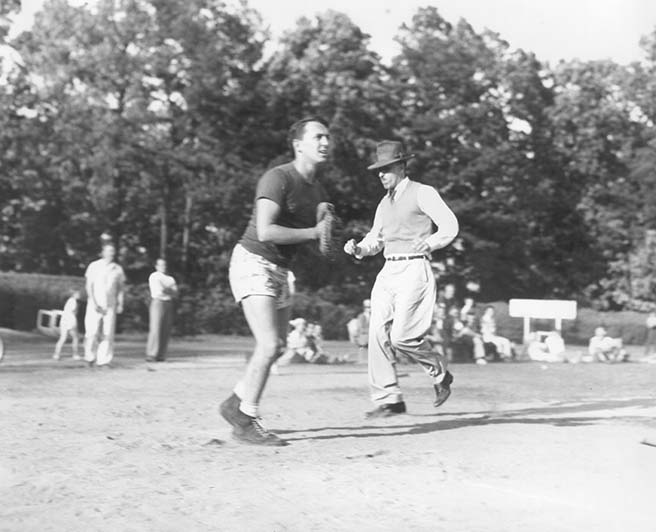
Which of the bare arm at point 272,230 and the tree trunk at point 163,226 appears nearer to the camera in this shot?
the bare arm at point 272,230

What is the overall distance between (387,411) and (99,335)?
9176 millimetres

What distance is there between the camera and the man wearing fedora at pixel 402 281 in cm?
873

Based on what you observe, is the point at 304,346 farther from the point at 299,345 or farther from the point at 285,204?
the point at 285,204

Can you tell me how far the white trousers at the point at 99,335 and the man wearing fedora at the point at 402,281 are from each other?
8826mm

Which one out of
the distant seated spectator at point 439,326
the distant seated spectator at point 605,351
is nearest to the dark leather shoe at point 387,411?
the distant seated spectator at point 439,326

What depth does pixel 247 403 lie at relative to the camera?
7246mm

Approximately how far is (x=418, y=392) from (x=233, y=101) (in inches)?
1381

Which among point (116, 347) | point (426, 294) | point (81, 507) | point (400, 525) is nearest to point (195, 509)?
point (81, 507)

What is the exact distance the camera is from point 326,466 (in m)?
6.17

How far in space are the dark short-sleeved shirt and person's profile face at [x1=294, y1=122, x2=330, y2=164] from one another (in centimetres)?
14

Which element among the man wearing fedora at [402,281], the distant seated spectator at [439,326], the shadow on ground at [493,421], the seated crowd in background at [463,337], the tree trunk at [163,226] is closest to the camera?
the shadow on ground at [493,421]

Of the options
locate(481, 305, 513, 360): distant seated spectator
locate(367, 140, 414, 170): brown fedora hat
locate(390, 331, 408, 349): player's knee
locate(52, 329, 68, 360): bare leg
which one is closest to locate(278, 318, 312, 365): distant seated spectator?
locate(52, 329, 68, 360): bare leg

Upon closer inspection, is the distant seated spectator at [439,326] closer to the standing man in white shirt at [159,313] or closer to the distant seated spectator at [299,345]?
the distant seated spectator at [299,345]

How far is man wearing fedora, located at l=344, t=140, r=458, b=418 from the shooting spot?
8.73m
